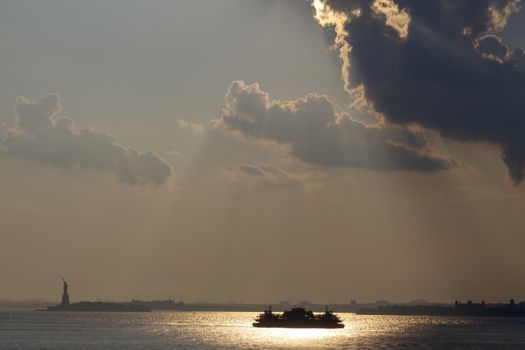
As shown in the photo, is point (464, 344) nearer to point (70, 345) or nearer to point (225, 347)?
point (225, 347)

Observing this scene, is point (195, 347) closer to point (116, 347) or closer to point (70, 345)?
point (116, 347)

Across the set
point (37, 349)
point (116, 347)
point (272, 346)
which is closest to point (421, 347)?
point (272, 346)

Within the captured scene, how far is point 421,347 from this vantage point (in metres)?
174

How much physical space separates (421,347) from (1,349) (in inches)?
3344

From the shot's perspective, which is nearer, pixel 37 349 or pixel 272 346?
pixel 37 349

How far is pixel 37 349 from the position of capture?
158000 mm

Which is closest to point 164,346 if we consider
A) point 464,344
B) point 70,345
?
point 70,345

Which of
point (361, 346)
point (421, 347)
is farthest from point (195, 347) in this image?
point (421, 347)

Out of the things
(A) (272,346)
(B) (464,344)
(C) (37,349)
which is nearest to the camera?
(C) (37,349)

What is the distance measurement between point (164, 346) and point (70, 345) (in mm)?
20421

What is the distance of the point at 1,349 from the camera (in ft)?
525

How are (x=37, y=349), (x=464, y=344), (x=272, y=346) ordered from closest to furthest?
(x=37, y=349) → (x=272, y=346) → (x=464, y=344)

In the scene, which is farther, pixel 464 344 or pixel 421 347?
pixel 464 344

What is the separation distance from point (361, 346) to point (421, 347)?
13075 millimetres
